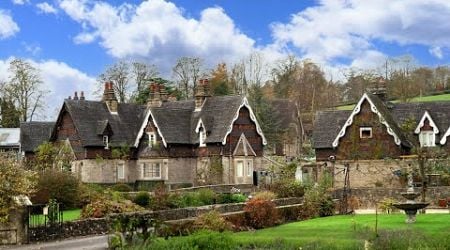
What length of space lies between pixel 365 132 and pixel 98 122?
21.9 metres

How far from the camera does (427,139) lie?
5691 cm

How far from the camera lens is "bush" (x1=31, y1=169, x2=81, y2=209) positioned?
41406mm

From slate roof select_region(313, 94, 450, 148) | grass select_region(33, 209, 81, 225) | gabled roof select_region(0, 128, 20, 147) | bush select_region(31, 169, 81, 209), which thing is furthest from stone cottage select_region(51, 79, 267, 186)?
gabled roof select_region(0, 128, 20, 147)

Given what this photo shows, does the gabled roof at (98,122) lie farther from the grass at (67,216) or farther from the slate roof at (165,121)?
the grass at (67,216)

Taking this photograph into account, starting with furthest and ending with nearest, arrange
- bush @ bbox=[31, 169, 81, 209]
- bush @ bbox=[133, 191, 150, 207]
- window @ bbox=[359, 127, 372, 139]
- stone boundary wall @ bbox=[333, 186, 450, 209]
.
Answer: window @ bbox=[359, 127, 372, 139] < stone boundary wall @ bbox=[333, 186, 450, 209] < bush @ bbox=[133, 191, 150, 207] < bush @ bbox=[31, 169, 81, 209]

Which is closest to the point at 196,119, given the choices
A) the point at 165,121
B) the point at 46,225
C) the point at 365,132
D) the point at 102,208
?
the point at 165,121

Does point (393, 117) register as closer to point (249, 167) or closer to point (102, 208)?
point (249, 167)

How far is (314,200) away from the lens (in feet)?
139

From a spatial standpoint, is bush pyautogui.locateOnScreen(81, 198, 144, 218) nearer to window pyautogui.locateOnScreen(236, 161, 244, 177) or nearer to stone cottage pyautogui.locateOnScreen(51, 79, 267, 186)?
stone cottage pyautogui.locateOnScreen(51, 79, 267, 186)

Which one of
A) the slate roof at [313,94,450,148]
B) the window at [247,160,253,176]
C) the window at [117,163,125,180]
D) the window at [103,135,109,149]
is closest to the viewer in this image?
the slate roof at [313,94,450,148]

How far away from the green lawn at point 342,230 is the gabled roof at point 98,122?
86.2ft

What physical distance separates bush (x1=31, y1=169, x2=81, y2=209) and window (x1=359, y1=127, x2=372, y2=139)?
23.8m

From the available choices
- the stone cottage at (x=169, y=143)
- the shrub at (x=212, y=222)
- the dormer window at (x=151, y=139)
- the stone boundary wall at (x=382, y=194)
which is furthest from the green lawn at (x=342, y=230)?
the dormer window at (x=151, y=139)

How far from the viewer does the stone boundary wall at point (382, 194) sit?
45562 millimetres
